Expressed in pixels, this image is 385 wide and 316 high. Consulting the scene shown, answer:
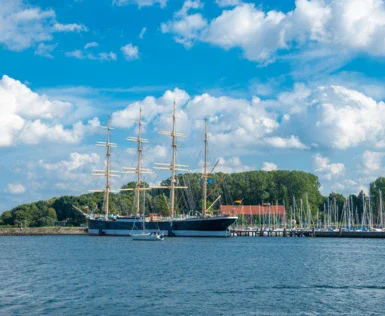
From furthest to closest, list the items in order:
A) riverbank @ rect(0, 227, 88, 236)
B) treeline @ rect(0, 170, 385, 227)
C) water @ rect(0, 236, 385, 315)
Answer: treeline @ rect(0, 170, 385, 227)
riverbank @ rect(0, 227, 88, 236)
water @ rect(0, 236, 385, 315)

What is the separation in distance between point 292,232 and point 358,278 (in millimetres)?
84757

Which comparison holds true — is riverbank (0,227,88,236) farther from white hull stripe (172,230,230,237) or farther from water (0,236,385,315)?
water (0,236,385,315)

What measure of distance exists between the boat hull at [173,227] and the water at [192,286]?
47.7 meters

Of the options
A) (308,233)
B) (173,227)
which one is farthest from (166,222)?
(308,233)

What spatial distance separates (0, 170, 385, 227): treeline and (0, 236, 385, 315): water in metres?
98.4

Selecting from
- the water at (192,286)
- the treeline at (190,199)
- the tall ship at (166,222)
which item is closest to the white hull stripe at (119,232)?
the tall ship at (166,222)

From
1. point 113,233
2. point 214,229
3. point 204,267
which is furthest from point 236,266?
point 113,233

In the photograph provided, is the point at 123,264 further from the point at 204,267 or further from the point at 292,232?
the point at 292,232

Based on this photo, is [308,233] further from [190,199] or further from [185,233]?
[190,199]

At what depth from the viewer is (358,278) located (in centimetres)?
4712

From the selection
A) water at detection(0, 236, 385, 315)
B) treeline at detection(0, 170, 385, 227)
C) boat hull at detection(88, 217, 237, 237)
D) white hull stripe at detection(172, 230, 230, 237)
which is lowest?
water at detection(0, 236, 385, 315)

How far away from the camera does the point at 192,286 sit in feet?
136

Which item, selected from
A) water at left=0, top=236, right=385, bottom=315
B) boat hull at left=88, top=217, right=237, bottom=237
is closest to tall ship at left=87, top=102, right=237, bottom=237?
boat hull at left=88, top=217, right=237, bottom=237

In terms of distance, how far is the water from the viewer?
33.1 meters
